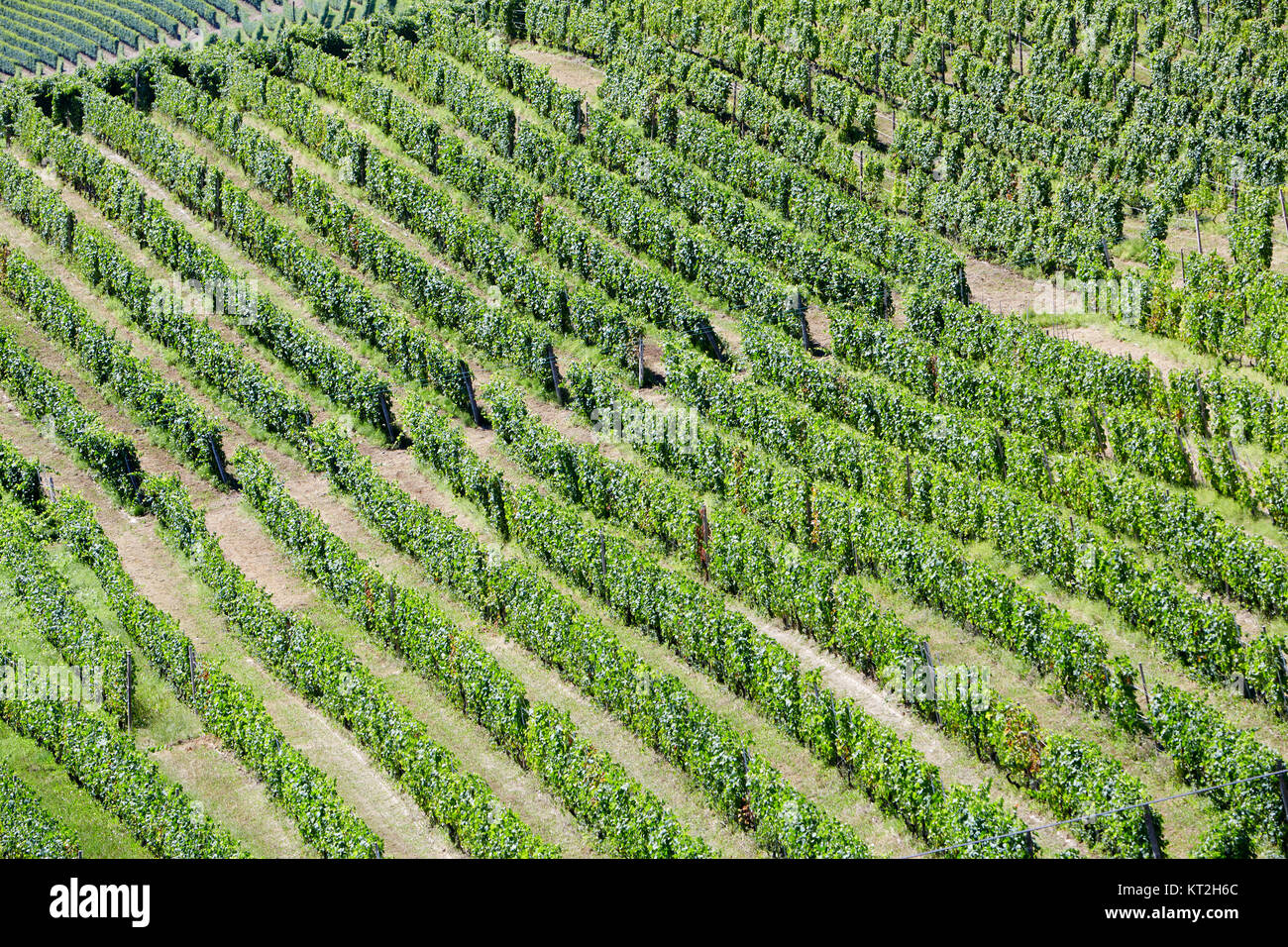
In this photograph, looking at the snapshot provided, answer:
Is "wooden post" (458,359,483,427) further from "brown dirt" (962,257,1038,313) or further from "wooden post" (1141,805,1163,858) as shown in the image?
"wooden post" (1141,805,1163,858)

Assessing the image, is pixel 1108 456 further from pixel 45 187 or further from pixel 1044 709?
pixel 45 187

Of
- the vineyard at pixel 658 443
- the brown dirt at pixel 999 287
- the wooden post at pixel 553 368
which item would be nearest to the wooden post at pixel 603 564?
the vineyard at pixel 658 443

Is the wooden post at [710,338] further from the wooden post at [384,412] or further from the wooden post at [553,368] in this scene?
the wooden post at [384,412]

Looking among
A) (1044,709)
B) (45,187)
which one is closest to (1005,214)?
(1044,709)

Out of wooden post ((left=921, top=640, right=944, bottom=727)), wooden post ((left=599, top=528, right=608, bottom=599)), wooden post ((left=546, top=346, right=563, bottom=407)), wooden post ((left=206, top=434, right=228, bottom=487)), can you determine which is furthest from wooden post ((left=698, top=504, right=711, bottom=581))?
wooden post ((left=206, top=434, right=228, bottom=487))

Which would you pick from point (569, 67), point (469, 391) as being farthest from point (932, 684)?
point (569, 67)

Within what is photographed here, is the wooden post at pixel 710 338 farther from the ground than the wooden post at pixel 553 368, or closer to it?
farther from the ground

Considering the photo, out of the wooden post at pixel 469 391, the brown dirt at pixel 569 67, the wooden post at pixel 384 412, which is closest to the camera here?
the wooden post at pixel 384 412

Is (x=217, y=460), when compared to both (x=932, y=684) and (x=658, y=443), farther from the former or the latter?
(x=932, y=684)
